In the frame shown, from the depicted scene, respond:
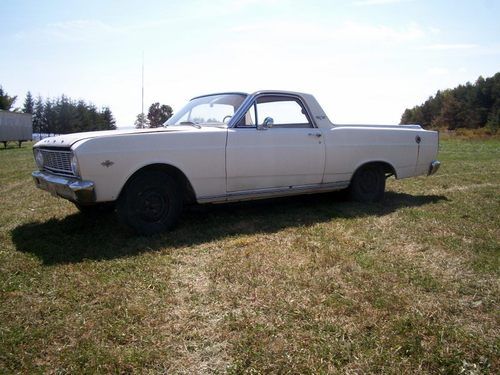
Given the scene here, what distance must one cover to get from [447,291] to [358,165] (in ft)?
10.1

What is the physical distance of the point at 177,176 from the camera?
15.3 ft

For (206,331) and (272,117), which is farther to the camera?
(272,117)

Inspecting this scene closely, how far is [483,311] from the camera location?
9.05 ft

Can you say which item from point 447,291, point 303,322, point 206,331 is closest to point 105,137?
point 206,331

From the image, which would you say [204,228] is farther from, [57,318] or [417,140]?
[417,140]

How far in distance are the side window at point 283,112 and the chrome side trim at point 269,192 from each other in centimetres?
84

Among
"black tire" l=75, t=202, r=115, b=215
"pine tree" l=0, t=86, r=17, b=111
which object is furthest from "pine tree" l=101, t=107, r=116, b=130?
"black tire" l=75, t=202, r=115, b=215

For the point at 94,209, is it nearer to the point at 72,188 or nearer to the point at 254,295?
the point at 72,188

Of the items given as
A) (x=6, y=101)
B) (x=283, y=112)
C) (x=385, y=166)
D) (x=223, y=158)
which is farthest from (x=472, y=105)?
(x=223, y=158)

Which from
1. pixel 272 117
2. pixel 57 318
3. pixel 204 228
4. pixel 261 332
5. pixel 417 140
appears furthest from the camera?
pixel 417 140

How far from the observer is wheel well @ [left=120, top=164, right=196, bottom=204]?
4359 mm

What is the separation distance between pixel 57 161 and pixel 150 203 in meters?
1.13

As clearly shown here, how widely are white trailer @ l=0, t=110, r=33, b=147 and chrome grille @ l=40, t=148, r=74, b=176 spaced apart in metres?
26.4

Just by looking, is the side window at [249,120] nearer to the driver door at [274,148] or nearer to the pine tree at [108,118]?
the driver door at [274,148]
